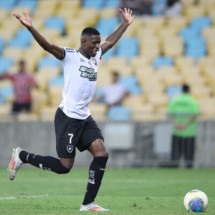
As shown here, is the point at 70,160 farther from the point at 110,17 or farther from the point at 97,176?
the point at 110,17

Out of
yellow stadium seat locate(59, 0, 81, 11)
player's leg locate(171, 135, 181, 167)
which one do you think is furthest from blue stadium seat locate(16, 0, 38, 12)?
player's leg locate(171, 135, 181, 167)

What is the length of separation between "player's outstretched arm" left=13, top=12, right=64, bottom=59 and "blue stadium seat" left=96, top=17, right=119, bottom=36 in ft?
49.4

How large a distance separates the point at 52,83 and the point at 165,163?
4.58 meters

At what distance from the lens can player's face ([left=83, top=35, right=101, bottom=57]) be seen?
37.5ft

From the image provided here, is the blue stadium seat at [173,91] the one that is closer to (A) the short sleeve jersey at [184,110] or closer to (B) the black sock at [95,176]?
(A) the short sleeve jersey at [184,110]

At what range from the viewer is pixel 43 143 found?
22.0 meters

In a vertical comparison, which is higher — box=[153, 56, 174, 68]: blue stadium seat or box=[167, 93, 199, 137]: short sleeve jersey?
box=[153, 56, 174, 68]: blue stadium seat

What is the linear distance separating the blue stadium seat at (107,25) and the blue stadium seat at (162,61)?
7.15 ft

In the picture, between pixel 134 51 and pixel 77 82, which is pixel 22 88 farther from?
pixel 77 82

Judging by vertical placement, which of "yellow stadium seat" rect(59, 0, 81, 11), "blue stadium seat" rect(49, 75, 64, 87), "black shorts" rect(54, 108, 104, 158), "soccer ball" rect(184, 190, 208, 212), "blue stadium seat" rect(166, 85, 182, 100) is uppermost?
"yellow stadium seat" rect(59, 0, 81, 11)

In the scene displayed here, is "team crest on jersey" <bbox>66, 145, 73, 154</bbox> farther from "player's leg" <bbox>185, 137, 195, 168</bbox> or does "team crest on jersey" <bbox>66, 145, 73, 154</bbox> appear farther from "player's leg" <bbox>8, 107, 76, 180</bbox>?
"player's leg" <bbox>185, 137, 195, 168</bbox>

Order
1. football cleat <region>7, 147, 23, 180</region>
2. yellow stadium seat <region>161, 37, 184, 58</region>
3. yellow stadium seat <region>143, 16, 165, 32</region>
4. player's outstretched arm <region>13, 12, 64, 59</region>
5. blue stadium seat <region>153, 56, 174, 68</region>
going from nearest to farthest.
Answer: player's outstretched arm <region>13, 12, 64, 59</region> < football cleat <region>7, 147, 23, 180</region> < blue stadium seat <region>153, 56, 174, 68</region> < yellow stadium seat <region>161, 37, 184, 58</region> < yellow stadium seat <region>143, 16, 165, 32</region>

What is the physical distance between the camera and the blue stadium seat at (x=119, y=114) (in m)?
21.9

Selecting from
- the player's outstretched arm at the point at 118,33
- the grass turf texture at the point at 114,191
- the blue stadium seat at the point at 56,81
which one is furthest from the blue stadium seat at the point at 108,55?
the player's outstretched arm at the point at 118,33
